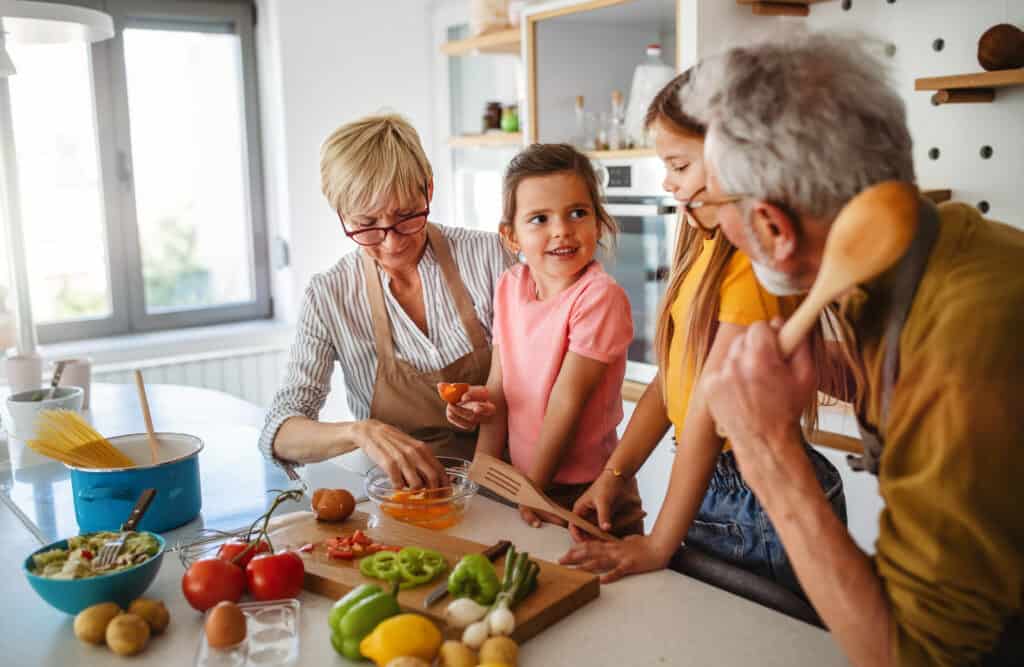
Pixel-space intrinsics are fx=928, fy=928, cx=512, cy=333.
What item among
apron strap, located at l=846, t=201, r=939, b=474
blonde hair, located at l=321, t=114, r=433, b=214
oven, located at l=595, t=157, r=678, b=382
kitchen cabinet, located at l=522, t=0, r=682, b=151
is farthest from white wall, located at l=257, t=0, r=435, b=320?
apron strap, located at l=846, t=201, r=939, b=474

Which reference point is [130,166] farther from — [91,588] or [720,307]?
[720,307]

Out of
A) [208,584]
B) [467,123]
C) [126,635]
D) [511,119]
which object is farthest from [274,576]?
[467,123]

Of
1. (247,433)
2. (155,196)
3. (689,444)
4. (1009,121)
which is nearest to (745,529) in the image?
(689,444)

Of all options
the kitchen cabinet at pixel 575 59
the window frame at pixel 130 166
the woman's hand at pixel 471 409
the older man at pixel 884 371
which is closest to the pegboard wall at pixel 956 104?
the kitchen cabinet at pixel 575 59

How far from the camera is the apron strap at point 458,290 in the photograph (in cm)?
189

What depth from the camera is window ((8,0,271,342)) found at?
141 inches

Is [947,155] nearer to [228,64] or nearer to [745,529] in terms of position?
[745,529]

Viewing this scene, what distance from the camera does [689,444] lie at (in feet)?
4.33

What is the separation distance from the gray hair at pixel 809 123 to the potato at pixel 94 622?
861 mm

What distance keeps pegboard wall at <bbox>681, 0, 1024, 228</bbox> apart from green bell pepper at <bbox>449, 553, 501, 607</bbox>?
5.25ft

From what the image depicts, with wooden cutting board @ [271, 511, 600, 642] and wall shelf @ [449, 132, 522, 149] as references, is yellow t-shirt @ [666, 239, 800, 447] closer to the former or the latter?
wooden cutting board @ [271, 511, 600, 642]

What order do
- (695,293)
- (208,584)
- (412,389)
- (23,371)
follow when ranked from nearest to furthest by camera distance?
(208,584), (695,293), (412,389), (23,371)

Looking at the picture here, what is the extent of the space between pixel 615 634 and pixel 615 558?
0.58 ft

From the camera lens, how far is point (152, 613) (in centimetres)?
111
